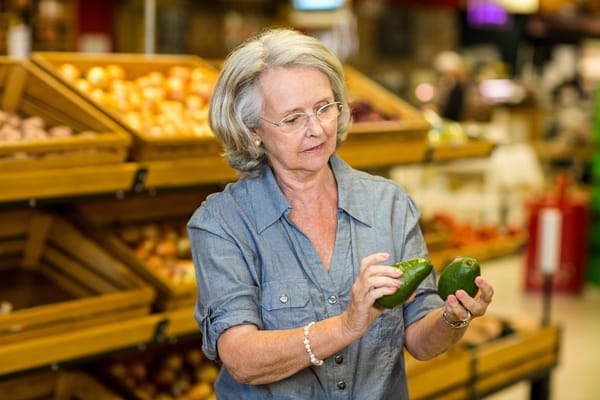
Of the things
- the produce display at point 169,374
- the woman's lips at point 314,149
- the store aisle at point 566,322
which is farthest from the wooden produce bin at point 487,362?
the woman's lips at point 314,149

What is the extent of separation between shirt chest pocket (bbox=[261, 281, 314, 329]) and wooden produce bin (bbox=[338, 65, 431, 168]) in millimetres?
1969

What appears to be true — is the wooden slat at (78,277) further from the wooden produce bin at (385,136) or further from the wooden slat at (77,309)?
the wooden produce bin at (385,136)

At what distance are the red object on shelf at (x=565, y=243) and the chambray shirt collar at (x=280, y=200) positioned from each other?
6027 mm

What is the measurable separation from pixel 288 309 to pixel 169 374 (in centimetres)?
208

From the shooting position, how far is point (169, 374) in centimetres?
420

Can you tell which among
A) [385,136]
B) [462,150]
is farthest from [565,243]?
[385,136]

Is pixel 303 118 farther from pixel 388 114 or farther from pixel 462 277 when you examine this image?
pixel 388 114

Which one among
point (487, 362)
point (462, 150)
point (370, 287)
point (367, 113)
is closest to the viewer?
point (370, 287)

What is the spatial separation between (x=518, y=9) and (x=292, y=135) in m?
12.3

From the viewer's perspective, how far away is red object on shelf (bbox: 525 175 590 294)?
8.22m

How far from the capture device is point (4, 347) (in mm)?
3176

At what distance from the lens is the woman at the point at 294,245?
2193 mm

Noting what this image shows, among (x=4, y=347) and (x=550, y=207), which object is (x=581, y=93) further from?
(x=4, y=347)

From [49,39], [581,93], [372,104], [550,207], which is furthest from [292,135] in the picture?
[581,93]
